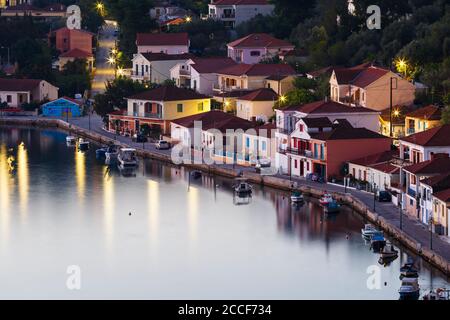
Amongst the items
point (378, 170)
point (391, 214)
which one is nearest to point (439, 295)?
point (391, 214)

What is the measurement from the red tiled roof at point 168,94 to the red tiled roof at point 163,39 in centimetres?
778

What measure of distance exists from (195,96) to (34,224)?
1429 cm

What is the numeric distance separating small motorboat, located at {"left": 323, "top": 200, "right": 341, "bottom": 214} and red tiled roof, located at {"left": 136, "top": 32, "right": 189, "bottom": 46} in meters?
21.6

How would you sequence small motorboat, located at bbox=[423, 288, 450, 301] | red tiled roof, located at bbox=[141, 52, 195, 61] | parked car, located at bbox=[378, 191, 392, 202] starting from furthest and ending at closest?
red tiled roof, located at bbox=[141, 52, 195, 61], parked car, located at bbox=[378, 191, 392, 202], small motorboat, located at bbox=[423, 288, 450, 301]

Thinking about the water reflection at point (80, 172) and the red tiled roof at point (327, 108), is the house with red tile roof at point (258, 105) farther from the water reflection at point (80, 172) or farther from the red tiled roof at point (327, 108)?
the red tiled roof at point (327, 108)

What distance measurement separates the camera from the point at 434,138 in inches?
1259

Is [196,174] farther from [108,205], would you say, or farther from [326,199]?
[326,199]

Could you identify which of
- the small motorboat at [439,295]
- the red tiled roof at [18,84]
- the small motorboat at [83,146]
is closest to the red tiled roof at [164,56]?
the red tiled roof at [18,84]

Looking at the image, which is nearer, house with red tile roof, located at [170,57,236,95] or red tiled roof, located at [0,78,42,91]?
house with red tile roof, located at [170,57,236,95]

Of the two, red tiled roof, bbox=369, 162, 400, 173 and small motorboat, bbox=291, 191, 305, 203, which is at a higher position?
red tiled roof, bbox=369, 162, 400, 173

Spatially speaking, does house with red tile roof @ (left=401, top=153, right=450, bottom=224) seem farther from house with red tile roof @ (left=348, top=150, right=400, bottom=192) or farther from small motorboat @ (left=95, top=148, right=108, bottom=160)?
small motorboat @ (left=95, top=148, right=108, bottom=160)

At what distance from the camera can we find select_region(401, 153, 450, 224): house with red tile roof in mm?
29797

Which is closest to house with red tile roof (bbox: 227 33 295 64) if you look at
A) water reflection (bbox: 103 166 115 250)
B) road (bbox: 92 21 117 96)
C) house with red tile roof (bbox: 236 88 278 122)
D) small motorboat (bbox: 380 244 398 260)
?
road (bbox: 92 21 117 96)

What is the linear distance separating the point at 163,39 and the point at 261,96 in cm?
1106
